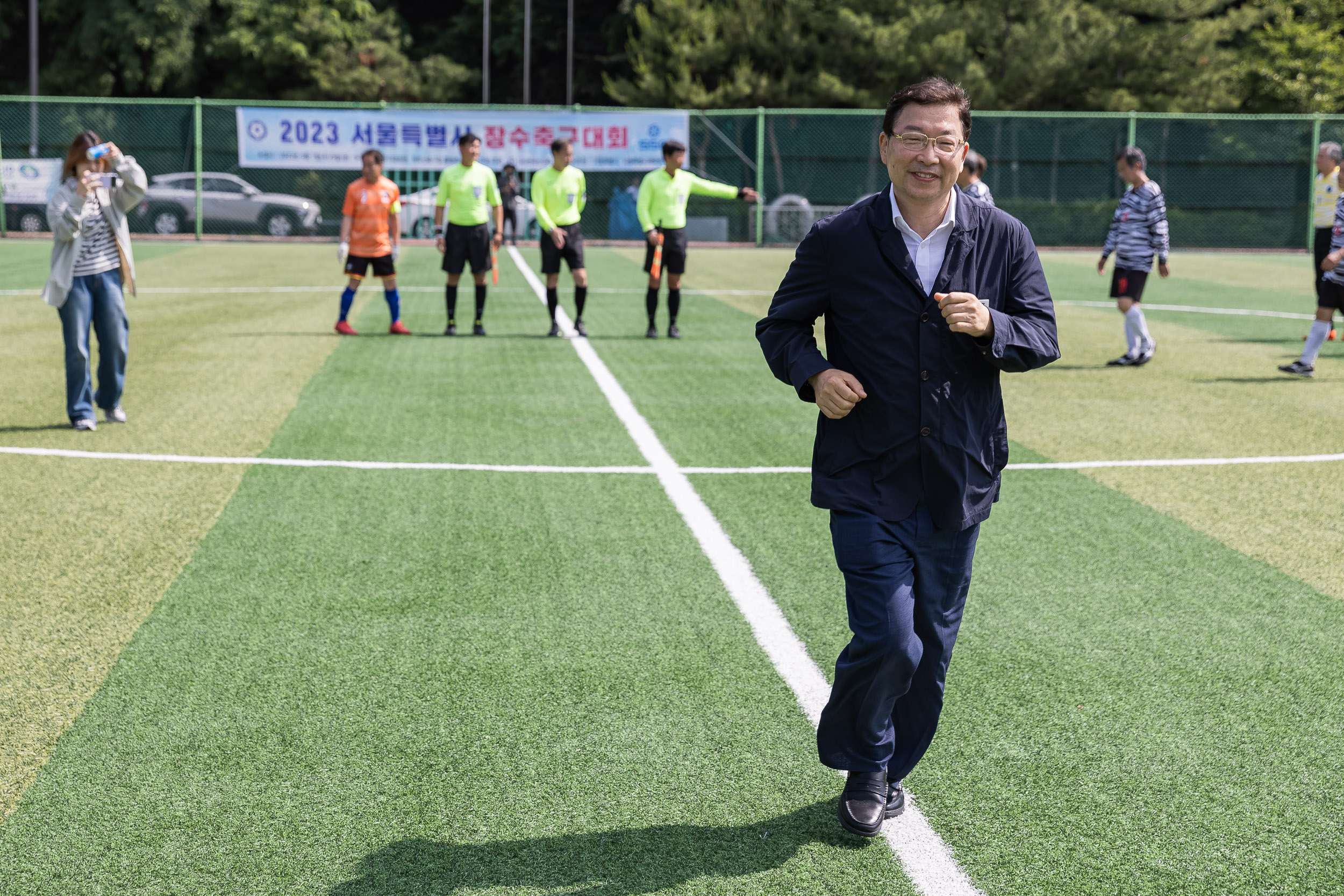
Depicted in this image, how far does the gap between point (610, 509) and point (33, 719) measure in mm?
3247

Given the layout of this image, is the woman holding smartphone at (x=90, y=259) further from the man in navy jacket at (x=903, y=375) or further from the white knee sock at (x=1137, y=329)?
the white knee sock at (x=1137, y=329)

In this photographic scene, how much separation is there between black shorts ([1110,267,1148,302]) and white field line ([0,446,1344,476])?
13.9ft

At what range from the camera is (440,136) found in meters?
32.2

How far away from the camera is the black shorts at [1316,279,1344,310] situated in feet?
36.8

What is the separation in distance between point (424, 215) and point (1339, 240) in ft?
79.2

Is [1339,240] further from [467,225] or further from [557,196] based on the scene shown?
[467,225]

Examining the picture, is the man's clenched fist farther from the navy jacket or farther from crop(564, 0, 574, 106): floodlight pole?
crop(564, 0, 574, 106): floodlight pole

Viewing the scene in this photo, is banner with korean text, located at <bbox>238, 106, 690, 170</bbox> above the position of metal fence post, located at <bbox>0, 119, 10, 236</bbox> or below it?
above

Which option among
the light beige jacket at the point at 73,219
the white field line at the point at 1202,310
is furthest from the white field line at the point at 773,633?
the white field line at the point at 1202,310

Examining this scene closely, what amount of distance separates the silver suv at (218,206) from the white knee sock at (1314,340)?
2567 cm

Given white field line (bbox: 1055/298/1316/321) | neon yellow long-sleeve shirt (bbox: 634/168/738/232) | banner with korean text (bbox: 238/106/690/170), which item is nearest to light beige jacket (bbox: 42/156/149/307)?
neon yellow long-sleeve shirt (bbox: 634/168/738/232)

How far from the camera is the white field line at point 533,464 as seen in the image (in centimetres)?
786

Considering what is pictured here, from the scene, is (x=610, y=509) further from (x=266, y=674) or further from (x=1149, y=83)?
(x=1149, y=83)

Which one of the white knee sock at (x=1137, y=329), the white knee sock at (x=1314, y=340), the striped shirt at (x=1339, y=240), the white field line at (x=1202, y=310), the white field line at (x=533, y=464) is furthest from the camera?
the white field line at (x=1202, y=310)
